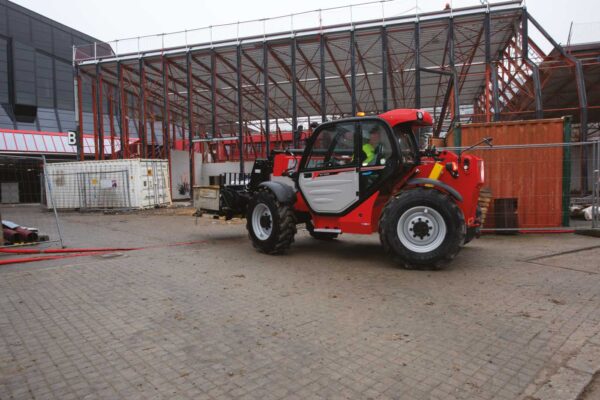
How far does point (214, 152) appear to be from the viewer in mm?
32562

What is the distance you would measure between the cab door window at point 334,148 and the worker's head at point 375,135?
0.95 ft

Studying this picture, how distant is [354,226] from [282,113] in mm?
30587

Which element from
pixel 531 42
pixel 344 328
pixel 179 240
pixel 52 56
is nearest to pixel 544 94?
pixel 531 42

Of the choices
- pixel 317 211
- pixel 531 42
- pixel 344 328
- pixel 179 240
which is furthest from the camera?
pixel 531 42

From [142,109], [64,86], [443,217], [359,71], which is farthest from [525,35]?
[64,86]

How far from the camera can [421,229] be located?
19.6 ft

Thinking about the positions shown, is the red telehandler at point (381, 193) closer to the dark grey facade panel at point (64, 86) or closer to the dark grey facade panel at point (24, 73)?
the dark grey facade panel at point (24, 73)

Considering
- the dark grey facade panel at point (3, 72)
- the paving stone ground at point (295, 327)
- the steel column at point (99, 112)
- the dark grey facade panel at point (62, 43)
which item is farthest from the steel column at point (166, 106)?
the dark grey facade panel at point (62, 43)

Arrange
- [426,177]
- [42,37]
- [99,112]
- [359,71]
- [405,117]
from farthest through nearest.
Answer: [42,37], [99,112], [359,71], [405,117], [426,177]

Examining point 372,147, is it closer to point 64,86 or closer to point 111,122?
point 111,122

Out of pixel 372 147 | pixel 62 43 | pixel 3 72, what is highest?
pixel 62 43

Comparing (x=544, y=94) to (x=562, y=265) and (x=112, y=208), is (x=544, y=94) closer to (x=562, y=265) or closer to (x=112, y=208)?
(x=562, y=265)

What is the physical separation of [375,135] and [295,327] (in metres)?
3.70

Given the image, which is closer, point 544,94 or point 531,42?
point 531,42
